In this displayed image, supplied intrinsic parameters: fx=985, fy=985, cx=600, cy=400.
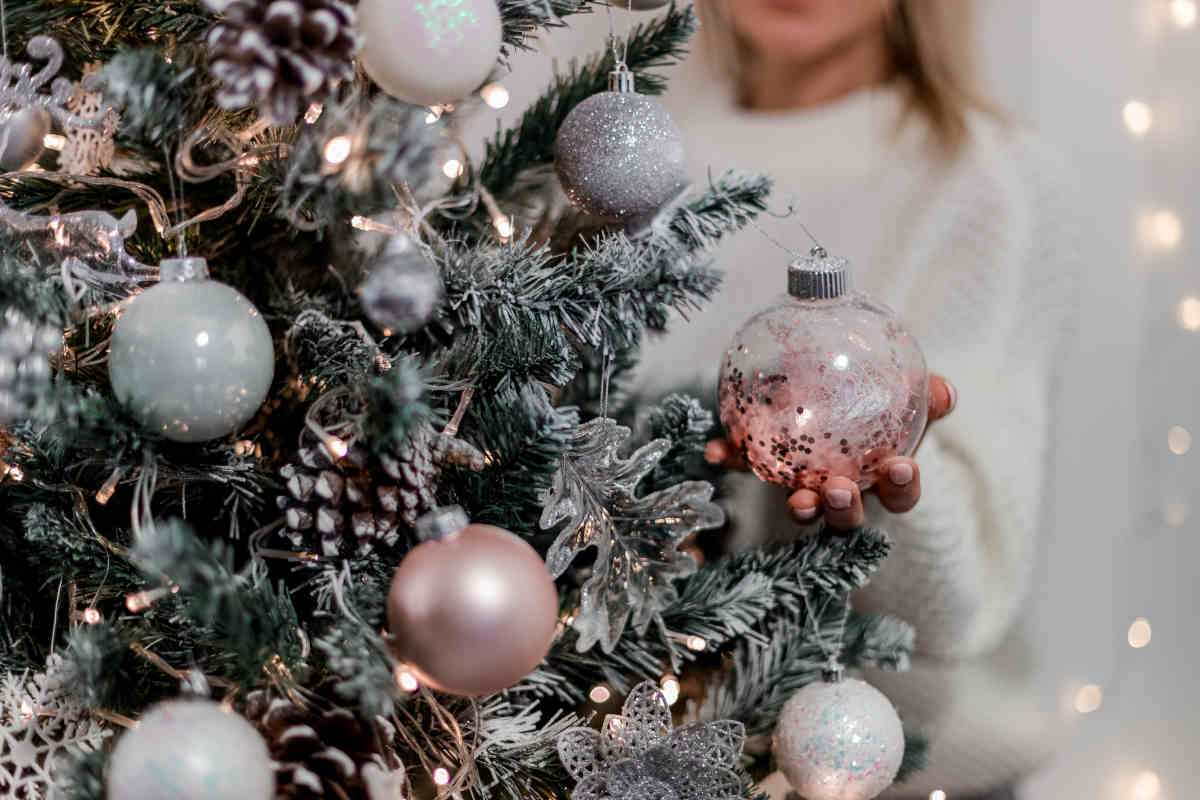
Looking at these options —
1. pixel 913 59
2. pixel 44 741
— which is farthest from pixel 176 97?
pixel 913 59

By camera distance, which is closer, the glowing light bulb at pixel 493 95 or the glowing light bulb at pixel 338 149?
the glowing light bulb at pixel 338 149

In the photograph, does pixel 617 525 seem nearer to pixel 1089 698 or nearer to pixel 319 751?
pixel 319 751

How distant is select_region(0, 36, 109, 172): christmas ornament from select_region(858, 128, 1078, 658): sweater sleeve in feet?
2.13

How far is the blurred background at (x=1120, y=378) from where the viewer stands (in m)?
0.85

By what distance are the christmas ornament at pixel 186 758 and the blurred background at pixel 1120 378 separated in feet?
1.95

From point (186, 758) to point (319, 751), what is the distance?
0.08 meters

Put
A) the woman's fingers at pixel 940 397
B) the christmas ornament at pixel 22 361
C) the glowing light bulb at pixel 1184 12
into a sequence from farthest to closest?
1. the glowing light bulb at pixel 1184 12
2. the woman's fingers at pixel 940 397
3. the christmas ornament at pixel 22 361

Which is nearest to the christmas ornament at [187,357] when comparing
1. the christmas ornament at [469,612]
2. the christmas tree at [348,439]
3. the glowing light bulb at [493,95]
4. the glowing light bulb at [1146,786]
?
the christmas tree at [348,439]

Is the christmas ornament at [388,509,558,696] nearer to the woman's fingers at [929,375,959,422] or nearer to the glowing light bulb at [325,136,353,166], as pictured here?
the glowing light bulb at [325,136,353,166]

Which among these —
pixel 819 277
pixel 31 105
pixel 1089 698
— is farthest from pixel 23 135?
pixel 1089 698

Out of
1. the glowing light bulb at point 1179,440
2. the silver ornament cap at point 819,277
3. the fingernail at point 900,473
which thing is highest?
the silver ornament cap at point 819,277

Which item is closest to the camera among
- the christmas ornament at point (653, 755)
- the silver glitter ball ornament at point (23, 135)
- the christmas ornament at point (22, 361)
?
the christmas ornament at point (22, 361)

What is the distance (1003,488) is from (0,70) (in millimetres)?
794

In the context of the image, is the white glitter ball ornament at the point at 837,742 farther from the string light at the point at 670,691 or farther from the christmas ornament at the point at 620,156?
the christmas ornament at the point at 620,156
